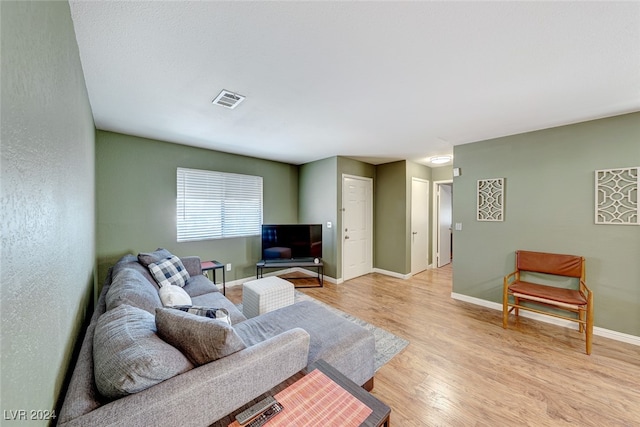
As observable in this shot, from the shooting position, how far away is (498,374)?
2010 millimetres

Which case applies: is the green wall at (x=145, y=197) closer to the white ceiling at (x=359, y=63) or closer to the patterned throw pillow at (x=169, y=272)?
the white ceiling at (x=359, y=63)

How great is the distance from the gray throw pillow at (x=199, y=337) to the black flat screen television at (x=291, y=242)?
10.2 feet

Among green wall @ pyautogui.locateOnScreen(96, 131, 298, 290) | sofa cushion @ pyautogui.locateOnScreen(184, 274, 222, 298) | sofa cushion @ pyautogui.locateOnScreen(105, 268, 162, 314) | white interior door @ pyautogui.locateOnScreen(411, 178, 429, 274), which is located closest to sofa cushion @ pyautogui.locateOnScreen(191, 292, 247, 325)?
sofa cushion @ pyautogui.locateOnScreen(184, 274, 222, 298)

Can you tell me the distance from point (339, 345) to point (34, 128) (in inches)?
69.5

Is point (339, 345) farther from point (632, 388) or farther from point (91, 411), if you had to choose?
point (632, 388)

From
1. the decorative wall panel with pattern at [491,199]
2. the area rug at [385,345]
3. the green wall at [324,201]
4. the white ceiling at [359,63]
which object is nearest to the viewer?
the white ceiling at [359,63]

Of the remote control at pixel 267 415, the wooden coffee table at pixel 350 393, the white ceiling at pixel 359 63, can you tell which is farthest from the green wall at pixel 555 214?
the remote control at pixel 267 415

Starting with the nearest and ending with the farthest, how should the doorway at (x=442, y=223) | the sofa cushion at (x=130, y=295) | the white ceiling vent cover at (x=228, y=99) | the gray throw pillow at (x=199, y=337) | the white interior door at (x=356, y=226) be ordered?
the gray throw pillow at (x=199, y=337) < the sofa cushion at (x=130, y=295) < the white ceiling vent cover at (x=228, y=99) < the white interior door at (x=356, y=226) < the doorway at (x=442, y=223)

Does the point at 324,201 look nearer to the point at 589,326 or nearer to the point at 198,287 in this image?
the point at 198,287

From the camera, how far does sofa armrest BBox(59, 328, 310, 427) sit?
32.9 inches

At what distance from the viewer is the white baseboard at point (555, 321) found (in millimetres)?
2473

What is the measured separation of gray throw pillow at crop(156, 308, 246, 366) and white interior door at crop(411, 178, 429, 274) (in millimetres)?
4494

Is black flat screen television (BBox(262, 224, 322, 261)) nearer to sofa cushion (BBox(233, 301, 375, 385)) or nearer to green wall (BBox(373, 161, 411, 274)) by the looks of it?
green wall (BBox(373, 161, 411, 274))

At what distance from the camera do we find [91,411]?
2.71 ft
